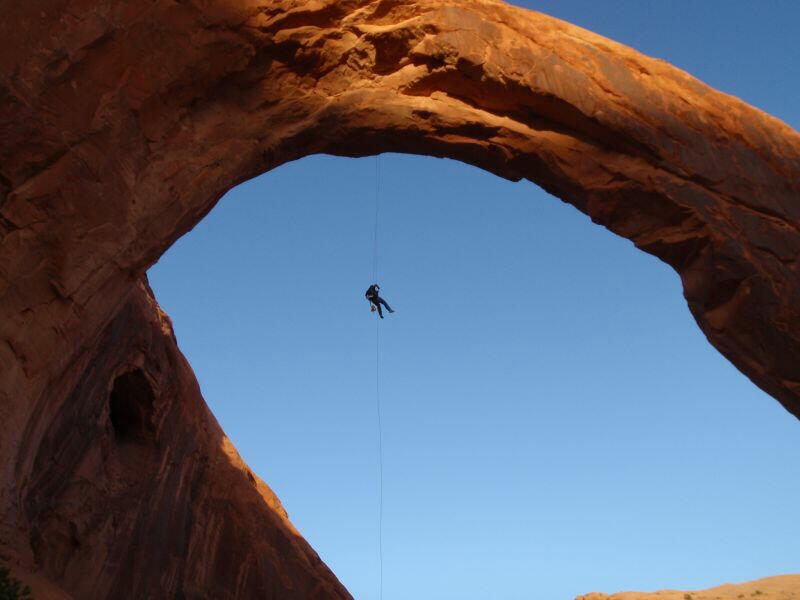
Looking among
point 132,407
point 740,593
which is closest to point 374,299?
point 132,407

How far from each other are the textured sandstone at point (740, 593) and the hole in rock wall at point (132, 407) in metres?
15.7

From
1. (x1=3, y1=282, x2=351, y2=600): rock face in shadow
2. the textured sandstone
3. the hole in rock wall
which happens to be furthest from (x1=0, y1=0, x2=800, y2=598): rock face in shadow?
the textured sandstone

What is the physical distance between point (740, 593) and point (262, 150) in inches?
935

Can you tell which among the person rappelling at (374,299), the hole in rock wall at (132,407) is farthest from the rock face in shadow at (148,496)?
the person rappelling at (374,299)

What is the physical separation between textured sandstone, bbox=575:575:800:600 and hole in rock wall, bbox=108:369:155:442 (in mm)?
15656

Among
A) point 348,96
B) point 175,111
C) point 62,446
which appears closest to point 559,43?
point 348,96

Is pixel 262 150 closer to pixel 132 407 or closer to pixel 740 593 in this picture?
pixel 132 407

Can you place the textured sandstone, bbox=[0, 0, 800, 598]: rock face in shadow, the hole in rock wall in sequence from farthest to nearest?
the textured sandstone < the hole in rock wall < bbox=[0, 0, 800, 598]: rock face in shadow

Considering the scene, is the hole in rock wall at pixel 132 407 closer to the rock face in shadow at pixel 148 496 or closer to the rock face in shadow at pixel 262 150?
the rock face in shadow at pixel 148 496

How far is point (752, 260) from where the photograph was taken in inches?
499

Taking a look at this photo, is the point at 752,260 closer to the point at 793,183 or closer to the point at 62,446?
the point at 793,183

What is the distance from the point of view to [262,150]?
12.4 m

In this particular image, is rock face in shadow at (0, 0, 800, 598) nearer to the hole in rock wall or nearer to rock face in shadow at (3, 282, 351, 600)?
rock face in shadow at (3, 282, 351, 600)

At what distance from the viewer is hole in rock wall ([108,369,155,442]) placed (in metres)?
17.4
